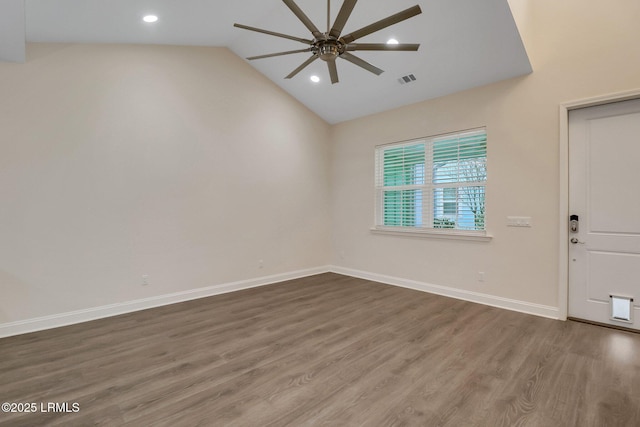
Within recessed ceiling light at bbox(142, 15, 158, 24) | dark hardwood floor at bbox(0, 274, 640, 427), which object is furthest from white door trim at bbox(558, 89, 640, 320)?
recessed ceiling light at bbox(142, 15, 158, 24)

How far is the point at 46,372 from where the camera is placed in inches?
92.1

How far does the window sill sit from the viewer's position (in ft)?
13.4

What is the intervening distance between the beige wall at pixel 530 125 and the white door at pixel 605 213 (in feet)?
0.64

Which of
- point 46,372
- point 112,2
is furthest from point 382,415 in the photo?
point 112,2

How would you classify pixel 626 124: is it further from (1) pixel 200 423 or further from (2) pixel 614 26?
(1) pixel 200 423

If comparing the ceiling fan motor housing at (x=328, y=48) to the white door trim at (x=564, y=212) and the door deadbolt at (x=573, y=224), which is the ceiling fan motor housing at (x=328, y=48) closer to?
the white door trim at (x=564, y=212)

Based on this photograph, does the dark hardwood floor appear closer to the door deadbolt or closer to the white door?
the white door

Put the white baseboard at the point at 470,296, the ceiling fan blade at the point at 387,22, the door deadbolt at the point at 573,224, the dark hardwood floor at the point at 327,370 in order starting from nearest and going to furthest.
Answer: the dark hardwood floor at the point at 327,370 → the ceiling fan blade at the point at 387,22 → the door deadbolt at the point at 573,224 → the white baseboard at the point at 470,296

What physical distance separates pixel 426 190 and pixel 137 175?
4054 millimetres

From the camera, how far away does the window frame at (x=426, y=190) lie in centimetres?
418

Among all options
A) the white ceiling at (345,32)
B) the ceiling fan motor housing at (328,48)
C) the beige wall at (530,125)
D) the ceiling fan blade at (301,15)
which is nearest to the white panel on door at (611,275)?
the beige wall at (530,125)

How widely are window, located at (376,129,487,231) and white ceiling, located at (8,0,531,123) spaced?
76cm

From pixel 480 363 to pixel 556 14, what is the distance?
392cm

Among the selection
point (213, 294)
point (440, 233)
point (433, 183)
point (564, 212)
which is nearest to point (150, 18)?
point (213, 294)
